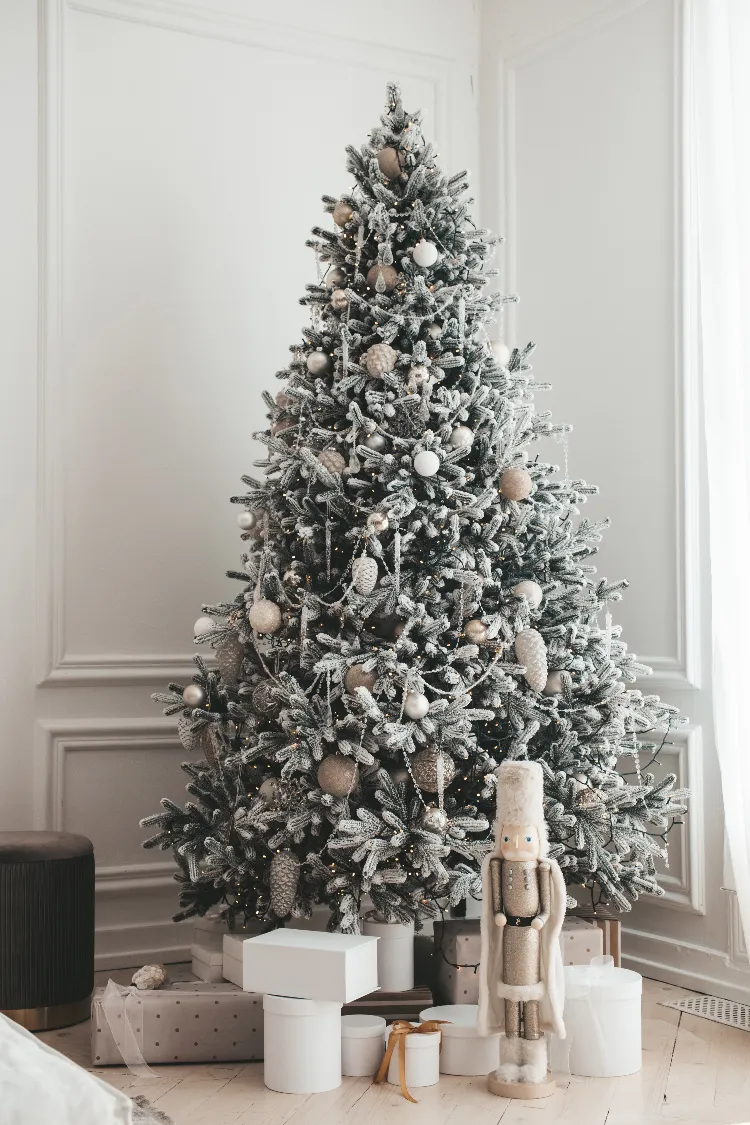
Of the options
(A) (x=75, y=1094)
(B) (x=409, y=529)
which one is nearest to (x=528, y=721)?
(B) (x=409, y=529)

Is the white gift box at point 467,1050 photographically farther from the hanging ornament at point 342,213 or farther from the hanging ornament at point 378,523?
the hanging ornament at point 342,213

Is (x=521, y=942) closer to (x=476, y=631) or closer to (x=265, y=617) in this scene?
(x=476, y=631)

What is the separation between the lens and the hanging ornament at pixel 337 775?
2557mm

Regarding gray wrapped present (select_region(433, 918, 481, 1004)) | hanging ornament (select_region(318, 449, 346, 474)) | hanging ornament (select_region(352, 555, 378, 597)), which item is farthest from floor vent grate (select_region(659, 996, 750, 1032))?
hanging ornament (select_region(318, 449, 346, 474))

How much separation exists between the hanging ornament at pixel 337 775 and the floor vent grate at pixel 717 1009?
110 centimetres

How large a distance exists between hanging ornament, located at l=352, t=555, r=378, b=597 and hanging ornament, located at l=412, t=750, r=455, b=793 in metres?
0.39

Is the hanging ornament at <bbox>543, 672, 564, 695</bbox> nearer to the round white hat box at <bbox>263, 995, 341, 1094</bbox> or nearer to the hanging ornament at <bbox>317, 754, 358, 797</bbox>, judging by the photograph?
the hanging ornament at <bbox>317, 754, 358, 797</bbox>

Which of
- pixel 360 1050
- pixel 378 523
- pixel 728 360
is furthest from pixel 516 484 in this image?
pixel 360 1050

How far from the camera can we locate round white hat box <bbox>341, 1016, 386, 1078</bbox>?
2.47 meters

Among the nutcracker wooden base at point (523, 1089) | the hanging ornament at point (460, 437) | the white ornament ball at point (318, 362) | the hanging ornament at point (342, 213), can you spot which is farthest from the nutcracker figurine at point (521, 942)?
the hanging ornament at point (342, 213)

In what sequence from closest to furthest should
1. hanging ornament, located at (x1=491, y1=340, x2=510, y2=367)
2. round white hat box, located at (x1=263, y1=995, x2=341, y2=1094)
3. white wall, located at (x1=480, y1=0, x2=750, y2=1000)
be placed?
round white hat box, located at (x1=263, y1=995, x2=341, y2=1094), hanging ornament, located at (x1=491, y1=340, x2=510, y2=367), white wall, located at (x1=480, y1=0, x2=750, y2=1000)

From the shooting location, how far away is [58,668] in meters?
3.32

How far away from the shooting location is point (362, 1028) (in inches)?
98.2

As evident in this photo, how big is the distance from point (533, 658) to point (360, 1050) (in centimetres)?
92
